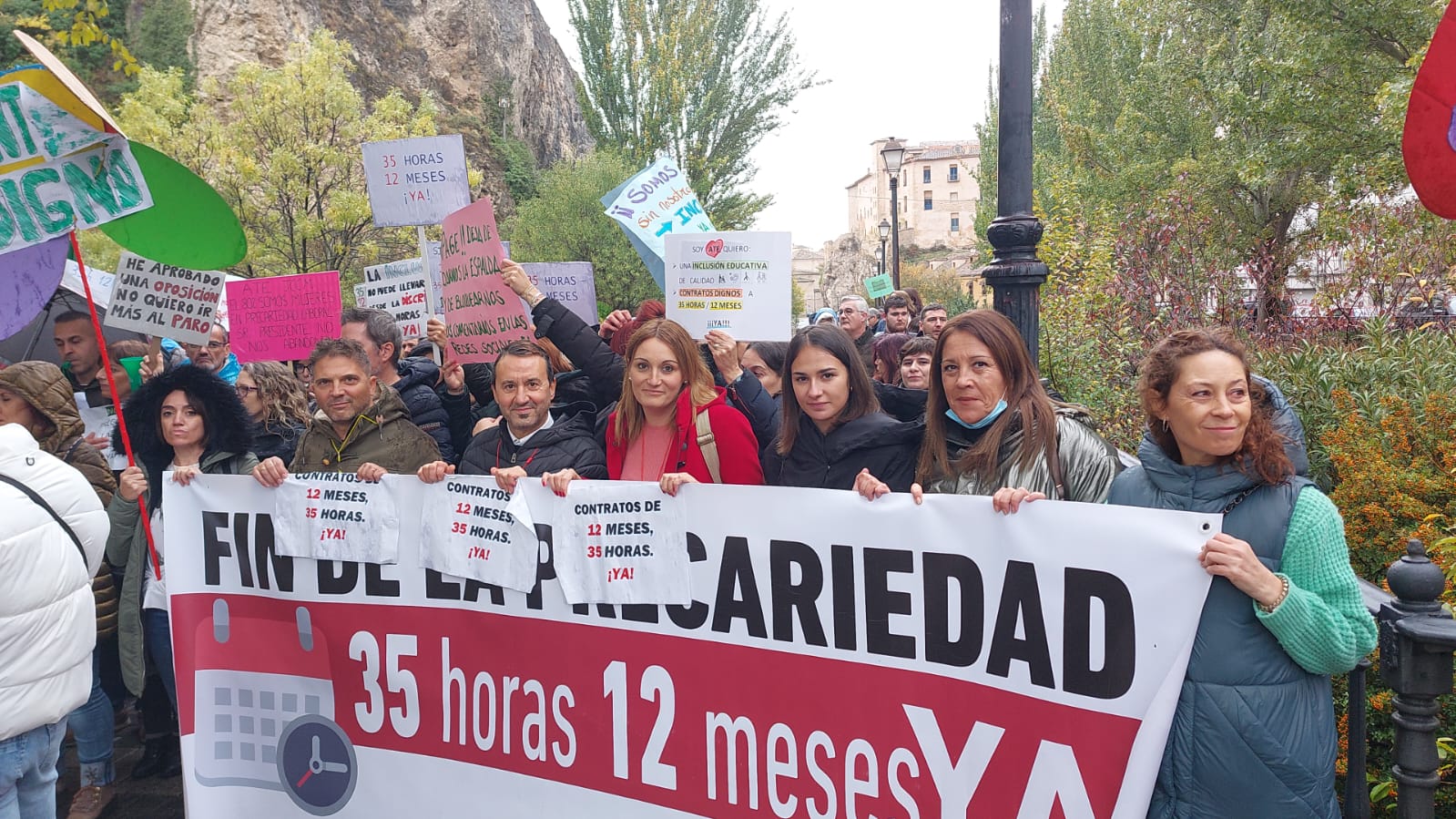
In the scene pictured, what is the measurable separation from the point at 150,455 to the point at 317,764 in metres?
1.69

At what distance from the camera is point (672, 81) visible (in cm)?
3247

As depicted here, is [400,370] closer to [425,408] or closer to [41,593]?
[425,408]

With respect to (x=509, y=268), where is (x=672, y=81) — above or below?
above

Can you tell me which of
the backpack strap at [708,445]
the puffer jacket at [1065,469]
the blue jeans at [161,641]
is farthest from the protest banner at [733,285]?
the blue jeans at [161,641]

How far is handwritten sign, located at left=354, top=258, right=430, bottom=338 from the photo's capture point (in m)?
6.82

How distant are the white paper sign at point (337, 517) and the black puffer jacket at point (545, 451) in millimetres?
343

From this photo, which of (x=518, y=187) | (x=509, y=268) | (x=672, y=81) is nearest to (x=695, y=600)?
(x=509, y=268)

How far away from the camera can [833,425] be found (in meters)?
3.26

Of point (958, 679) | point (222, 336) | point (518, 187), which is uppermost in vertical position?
point (518, 187)

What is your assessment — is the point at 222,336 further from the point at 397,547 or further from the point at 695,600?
the point at 695,600

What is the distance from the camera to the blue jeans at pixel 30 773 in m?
3.03

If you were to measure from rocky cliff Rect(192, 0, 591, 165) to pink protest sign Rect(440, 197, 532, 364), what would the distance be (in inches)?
1332

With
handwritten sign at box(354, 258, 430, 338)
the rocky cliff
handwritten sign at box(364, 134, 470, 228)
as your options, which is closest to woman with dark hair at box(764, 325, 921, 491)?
handwritten sign at box(364, 134, 470, 228)

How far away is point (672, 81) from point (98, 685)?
101ft
